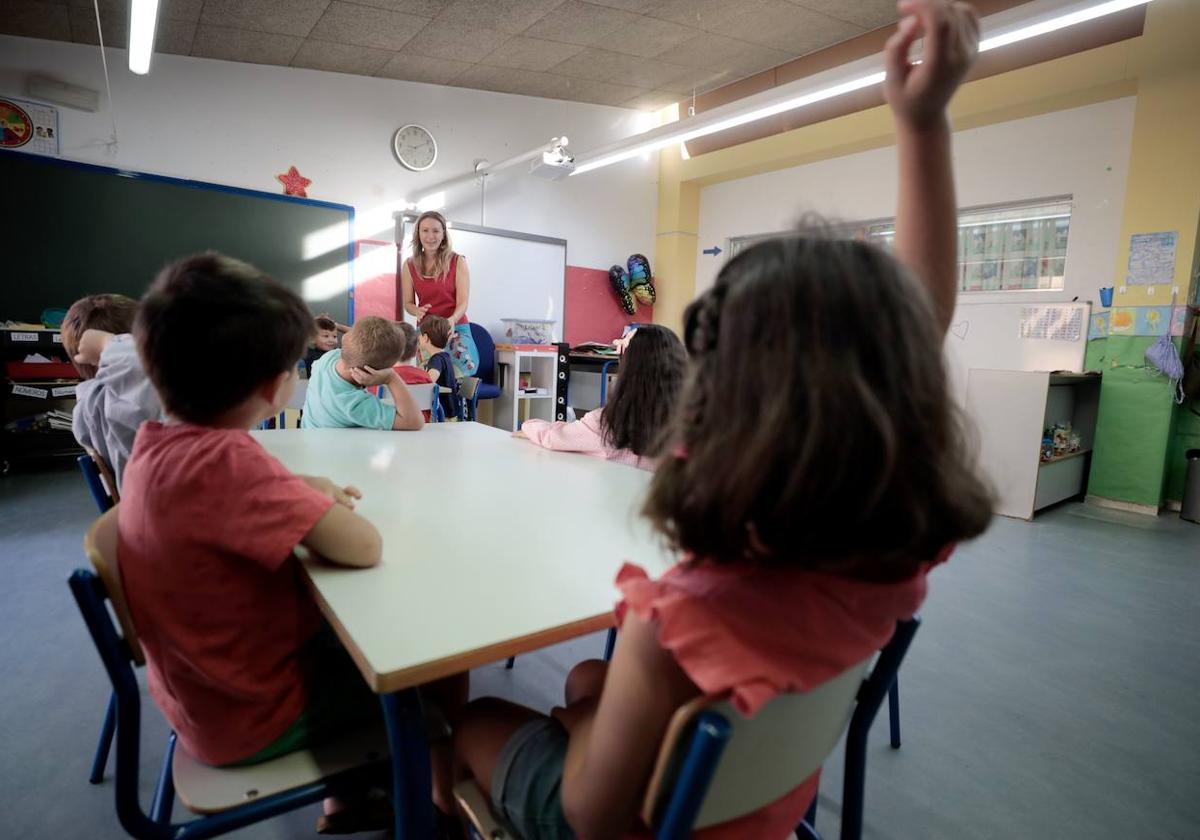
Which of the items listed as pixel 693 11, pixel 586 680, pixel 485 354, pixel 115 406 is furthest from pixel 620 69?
pixel 586 680

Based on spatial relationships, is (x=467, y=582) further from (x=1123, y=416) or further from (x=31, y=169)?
(x=31, y=169)

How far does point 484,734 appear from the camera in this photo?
2.49 feet

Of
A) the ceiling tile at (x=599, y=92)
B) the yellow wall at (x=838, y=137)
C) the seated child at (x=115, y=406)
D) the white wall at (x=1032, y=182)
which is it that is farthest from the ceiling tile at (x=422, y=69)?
the seated child at (x=115, y=406)

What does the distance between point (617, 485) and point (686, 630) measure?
91 cm

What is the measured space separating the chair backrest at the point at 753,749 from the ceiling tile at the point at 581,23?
14.5 feet

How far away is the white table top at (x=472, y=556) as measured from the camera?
25.8 inches

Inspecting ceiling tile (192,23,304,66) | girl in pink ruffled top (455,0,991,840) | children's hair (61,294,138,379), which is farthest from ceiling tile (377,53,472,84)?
girl in pink ruffled top (455,0,991,840)

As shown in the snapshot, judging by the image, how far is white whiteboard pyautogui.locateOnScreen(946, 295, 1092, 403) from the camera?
165 inches

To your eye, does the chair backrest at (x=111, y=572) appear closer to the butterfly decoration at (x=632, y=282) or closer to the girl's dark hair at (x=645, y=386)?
the girl's dark hair at (x=645, y=386)

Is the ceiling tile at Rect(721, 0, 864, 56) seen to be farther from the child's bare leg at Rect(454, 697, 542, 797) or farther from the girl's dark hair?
the child's bare leg at Rect(454, 697, 542, 797)

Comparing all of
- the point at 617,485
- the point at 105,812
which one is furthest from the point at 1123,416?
the point at 105,812

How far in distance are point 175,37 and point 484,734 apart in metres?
5.12

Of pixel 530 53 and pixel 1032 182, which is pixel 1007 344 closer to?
pixel 1032 182

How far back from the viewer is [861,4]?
423 cm
